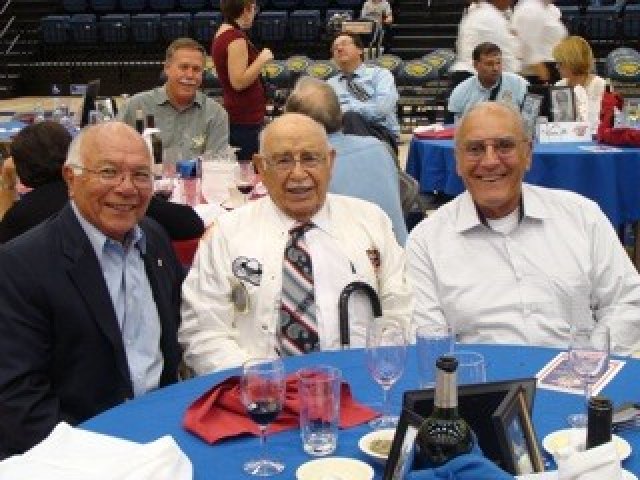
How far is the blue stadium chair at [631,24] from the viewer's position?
1448 centimetres

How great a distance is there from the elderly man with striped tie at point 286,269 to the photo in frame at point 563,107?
376 cm

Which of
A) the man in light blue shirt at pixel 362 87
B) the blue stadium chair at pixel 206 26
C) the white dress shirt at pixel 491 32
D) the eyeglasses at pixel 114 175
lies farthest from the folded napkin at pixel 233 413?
the blue stadium chair at pixel 206 26

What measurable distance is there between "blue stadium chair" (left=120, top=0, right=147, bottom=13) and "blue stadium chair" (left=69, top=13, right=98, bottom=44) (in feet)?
2.30

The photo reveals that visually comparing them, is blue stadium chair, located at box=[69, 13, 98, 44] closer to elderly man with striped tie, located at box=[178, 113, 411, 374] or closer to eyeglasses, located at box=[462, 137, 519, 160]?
elderly man with striped tie, located at box=[178, 113, 411, 374]

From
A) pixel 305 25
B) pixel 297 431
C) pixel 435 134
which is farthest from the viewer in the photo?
pixel 305 25

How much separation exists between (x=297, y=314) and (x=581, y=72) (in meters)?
4.65

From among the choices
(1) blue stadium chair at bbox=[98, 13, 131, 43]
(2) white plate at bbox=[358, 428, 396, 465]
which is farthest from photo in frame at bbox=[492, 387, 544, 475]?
(1) blue stadium chair at bbox=[98, 13, 131, 43]

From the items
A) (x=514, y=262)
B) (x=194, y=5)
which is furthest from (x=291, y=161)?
(x=194, y=5)

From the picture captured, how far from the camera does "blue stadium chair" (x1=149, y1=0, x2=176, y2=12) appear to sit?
58.1 ft

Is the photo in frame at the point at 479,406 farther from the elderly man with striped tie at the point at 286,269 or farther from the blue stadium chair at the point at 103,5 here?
the blue stadium chair at the point at 103,5

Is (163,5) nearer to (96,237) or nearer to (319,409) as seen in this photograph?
(96,237)

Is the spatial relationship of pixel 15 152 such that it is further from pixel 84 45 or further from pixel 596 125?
pixel 84 45

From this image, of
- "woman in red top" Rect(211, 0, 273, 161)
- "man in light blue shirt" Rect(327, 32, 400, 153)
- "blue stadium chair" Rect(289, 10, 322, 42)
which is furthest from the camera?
"blue stadium chair" Rect(289, 10, 322, 42)

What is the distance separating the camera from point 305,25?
1630cm
